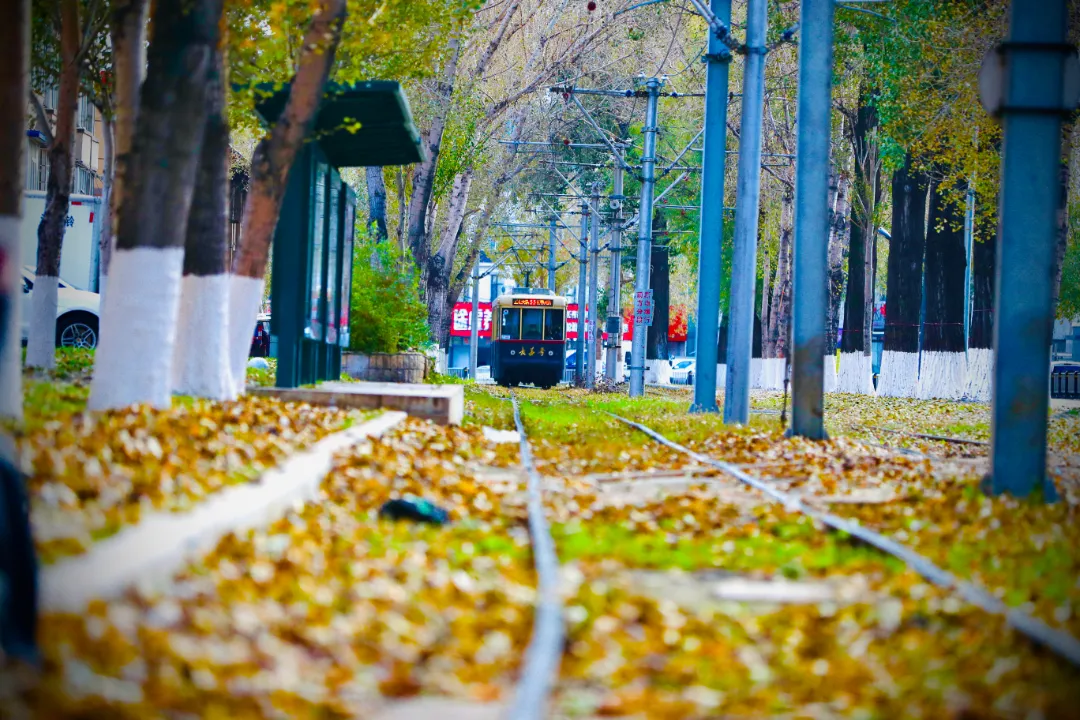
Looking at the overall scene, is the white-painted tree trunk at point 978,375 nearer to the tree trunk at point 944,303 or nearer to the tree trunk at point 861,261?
the tree trunk at point 944,303

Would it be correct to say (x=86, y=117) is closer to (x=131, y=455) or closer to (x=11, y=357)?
(x=11, y=357)

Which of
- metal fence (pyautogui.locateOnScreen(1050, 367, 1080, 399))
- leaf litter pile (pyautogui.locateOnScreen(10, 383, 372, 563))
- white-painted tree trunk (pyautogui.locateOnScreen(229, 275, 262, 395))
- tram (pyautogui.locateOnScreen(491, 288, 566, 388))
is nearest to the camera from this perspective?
leaf litter pile (pyautogui.locateOnScreen(10, 383, 372, 563))

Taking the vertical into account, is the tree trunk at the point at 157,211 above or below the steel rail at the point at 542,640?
above

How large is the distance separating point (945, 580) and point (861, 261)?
36690 millimetres

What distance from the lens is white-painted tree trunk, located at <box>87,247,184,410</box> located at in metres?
10.4

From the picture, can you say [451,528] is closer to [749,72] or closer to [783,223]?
[749,72]

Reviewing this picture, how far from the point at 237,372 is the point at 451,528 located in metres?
6.83

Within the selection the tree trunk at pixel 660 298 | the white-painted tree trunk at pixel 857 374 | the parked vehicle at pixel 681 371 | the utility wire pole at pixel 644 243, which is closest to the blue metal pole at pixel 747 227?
the utility wire pole at pixel 644 243

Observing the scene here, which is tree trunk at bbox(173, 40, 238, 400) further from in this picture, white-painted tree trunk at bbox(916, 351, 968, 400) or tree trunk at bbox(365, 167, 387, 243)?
white-painted tree trunk at bbox(916, 351, 968, 400)

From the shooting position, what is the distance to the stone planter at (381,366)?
23.6 meters

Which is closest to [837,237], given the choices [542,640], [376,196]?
[376,196]

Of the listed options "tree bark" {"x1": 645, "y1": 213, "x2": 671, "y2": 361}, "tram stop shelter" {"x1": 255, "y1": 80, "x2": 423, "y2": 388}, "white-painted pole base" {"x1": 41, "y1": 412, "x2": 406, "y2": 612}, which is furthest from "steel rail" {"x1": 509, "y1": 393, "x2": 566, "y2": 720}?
"tree bark" {"x1": 645, "y1": 213, "x2": 671, "y2": 361}

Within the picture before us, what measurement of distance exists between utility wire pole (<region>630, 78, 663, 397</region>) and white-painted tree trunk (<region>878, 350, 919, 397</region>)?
22.4 feet

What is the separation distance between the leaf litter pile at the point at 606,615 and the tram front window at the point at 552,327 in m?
38.6
